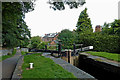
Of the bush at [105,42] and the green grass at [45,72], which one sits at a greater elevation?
the bush at [105,42]

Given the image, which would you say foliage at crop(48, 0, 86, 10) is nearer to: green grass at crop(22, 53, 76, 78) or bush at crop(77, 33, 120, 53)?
green grass at crop(22, 53, 76, 78)

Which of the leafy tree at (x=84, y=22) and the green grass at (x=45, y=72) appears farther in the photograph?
the leafy tree at (x=84, y=22)

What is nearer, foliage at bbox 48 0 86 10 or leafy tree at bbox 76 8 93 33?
foliage at bbox 48 0 86 10

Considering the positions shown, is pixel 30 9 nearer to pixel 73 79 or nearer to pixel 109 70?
pixel 73 79

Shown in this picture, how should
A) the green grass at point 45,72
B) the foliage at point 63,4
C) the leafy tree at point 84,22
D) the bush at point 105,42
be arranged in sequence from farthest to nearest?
the leafy tree at point 84,22 → the bush at point 105,42 → the foliage at point 63,4 → the green grass at point 45,72

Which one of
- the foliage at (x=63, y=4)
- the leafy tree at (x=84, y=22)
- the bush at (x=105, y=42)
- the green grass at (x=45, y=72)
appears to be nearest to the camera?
the green grass at (x=45, y=72)

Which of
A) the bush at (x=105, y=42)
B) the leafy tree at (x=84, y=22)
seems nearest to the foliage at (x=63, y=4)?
the bush at (x=105, y=42)

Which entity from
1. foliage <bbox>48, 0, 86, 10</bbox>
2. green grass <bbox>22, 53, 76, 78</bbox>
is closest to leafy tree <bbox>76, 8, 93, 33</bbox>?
foliage <bbox>48, 0, 86, 10</bbox>

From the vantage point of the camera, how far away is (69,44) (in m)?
16.8

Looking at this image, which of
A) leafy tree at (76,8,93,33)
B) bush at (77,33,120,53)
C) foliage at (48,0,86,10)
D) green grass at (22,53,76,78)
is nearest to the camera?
green grass at (22,53,76,78)

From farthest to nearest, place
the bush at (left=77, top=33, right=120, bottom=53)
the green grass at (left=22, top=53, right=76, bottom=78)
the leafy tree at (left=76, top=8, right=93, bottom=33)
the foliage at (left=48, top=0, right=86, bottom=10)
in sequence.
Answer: the leafy tree at (left=76, top=8, right=93, bottom=33) → the bush at (left=77, top=33, right=120, bottom=53) → the foliage at (left=48, top=0, right=86, bottom=10) → the green grass at (left=22, top=53, right=76, bottom=78)

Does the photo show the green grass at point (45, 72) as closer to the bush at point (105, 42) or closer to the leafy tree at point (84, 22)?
the bush at point (105, 42)

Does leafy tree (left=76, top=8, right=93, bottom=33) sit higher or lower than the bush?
higher

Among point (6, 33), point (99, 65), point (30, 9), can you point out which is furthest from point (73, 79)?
point (6, 33)
